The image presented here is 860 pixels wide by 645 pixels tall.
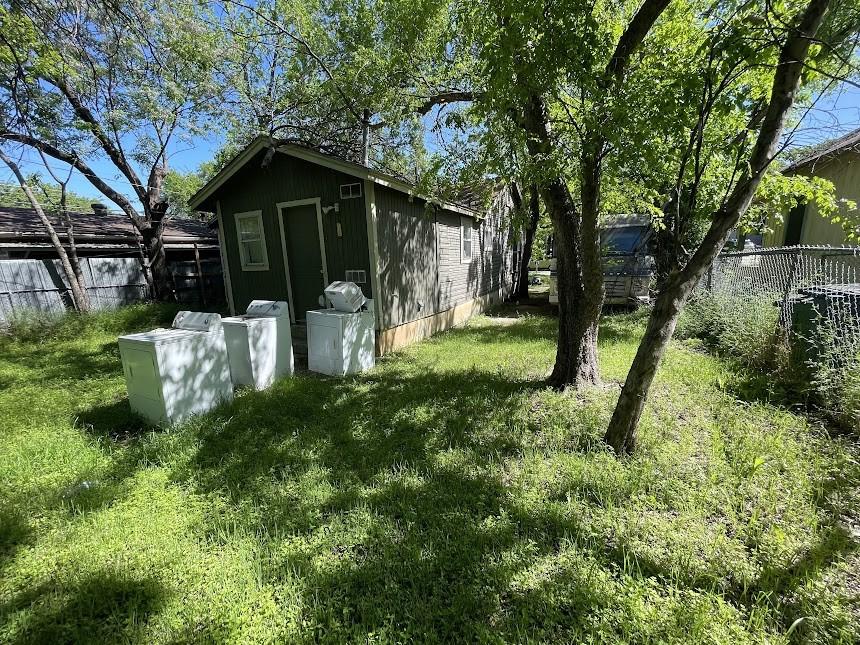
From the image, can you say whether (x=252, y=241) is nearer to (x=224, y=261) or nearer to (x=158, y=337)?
(x=224, y=261)

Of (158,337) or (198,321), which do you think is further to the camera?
(198,321)

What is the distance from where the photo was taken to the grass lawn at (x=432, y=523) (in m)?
1.70

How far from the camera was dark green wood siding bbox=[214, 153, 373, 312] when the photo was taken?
6273 mm

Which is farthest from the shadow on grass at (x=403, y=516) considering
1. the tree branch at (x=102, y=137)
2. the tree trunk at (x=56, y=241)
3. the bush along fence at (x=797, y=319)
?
the tree branch at (x=102, y=137)

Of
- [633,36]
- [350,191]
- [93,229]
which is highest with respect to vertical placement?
[633,36]

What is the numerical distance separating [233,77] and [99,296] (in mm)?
6750

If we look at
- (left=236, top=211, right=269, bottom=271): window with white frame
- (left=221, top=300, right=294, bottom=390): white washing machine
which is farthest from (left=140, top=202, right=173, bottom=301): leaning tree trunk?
(left=221, top=300, right=294, bottom=390): white washing machine

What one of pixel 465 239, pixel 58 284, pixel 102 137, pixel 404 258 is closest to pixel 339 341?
pixel 404 258

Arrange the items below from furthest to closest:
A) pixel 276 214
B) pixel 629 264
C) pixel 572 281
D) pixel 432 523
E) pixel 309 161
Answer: pixel 629 264, pixel 276 214, pixel 309 161, pixel 572 281, pixel 432 523

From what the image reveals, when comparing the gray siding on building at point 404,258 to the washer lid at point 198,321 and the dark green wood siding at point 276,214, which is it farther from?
the washer lid at point 198,321

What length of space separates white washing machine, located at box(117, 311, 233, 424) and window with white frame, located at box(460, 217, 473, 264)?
21.6 feet

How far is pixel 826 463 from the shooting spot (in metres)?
2.66

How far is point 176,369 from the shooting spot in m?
3.54

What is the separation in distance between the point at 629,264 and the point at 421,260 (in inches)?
200
